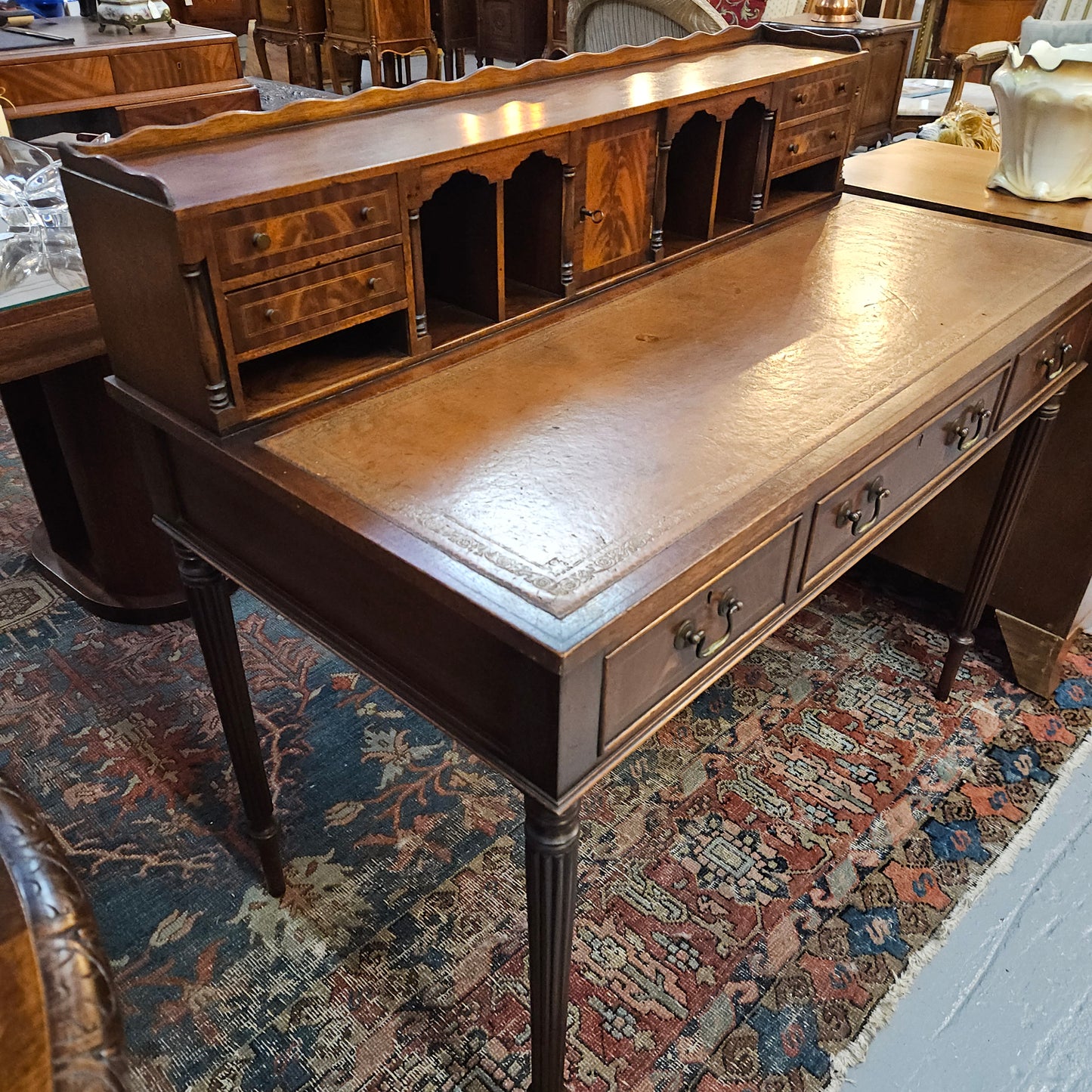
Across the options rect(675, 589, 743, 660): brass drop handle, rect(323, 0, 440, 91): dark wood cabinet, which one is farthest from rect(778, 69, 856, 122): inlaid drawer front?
rect(323, 0, 440, 91): dark wood cabinet

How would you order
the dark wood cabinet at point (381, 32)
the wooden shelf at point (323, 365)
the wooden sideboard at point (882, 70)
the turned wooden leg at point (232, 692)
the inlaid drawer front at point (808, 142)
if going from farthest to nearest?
the dark wood cabinet at point (381, 32)
the wooden sideboard at point (882, 70)
the inlaid drawer front at point (808, 142)
the turned wooden leg at point (232, 692)
the wooden shelf at point (323, 365)

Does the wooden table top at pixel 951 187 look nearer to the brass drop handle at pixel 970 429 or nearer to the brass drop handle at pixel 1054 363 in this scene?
the brass drop handle at pixel 1054 363

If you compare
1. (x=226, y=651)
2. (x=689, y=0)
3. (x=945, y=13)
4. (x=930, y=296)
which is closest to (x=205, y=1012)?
(x=226, y=651)

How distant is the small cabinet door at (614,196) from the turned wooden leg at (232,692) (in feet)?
2.12

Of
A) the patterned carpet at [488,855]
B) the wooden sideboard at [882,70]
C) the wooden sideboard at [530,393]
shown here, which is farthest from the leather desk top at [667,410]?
the wooden sideboard at [882,70]

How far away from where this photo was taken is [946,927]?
156cm

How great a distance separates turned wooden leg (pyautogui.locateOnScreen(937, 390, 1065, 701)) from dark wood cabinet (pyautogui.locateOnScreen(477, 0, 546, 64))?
5.07 meters

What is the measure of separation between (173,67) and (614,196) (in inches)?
130

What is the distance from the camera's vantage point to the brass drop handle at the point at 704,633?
0.93 m

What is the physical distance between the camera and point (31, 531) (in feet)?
8.29

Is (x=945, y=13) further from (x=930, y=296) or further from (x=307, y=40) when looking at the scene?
(x=930, y=296)

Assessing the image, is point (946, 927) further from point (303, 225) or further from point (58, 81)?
point (58, 81)

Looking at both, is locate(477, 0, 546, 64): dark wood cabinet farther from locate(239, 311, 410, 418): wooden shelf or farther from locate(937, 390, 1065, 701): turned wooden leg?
locate(239, 311, 410, 418): wooden shelf

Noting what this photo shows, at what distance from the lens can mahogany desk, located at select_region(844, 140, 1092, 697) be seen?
71.3 inches
